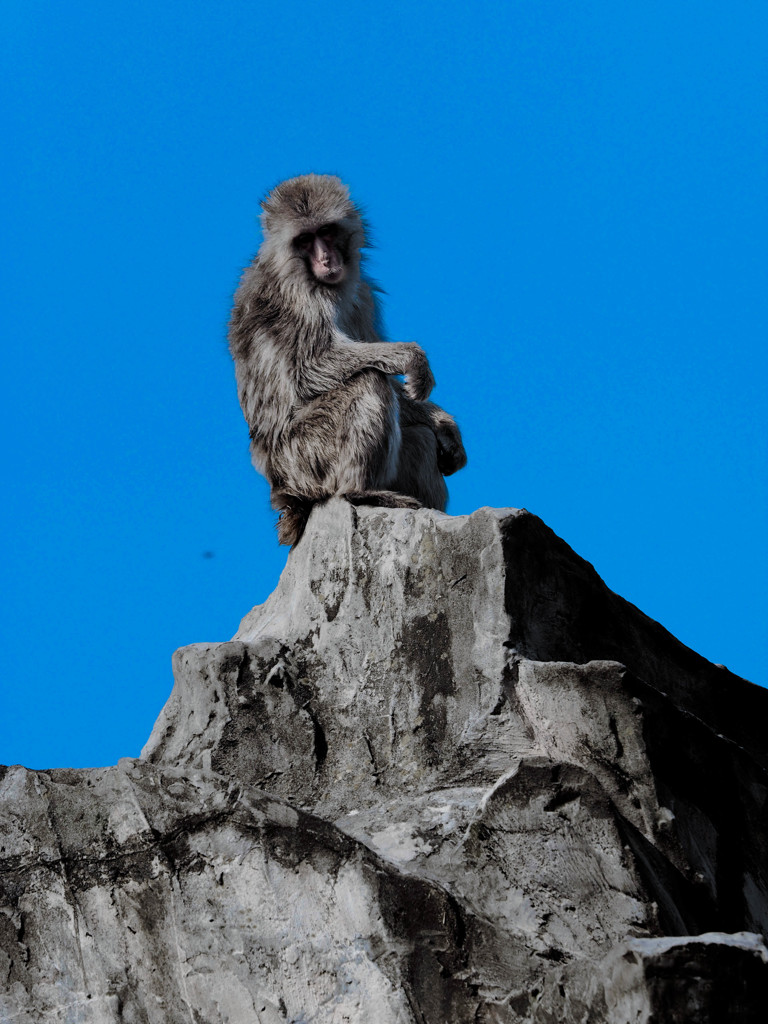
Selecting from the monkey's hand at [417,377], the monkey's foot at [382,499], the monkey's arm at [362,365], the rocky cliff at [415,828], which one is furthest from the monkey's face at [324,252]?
the rocky cliff at [415,828]

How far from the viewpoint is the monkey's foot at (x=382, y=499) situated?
6.76 metres

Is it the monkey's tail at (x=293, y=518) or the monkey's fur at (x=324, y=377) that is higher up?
the monkey's fur at (x=324, y=377)

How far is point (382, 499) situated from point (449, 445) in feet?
3.87

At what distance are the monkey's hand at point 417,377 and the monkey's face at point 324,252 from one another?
2.66ft

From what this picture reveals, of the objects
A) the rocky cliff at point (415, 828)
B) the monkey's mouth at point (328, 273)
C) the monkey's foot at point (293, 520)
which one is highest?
the monkey's mouth at point (328, 273)

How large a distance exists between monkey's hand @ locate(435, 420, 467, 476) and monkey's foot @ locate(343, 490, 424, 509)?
1.08 meters

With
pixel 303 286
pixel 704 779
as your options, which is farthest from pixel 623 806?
pixel 303 286

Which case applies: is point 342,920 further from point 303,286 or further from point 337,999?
point 303,286

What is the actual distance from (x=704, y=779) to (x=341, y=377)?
3283 mm

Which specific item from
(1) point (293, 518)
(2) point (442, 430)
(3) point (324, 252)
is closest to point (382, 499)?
(1) point (293, 518)

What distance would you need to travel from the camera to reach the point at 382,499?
6797mm

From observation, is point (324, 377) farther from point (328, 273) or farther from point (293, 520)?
point (293, 520)

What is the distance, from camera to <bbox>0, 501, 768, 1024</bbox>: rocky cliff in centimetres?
468

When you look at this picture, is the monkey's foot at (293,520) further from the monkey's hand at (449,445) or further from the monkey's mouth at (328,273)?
the monkey's mouth at (328,273)
